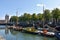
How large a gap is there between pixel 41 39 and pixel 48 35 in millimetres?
5732

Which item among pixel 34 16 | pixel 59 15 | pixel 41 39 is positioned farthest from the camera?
pixel 34 16

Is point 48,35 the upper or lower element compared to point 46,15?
lower

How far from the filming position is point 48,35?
55219mm

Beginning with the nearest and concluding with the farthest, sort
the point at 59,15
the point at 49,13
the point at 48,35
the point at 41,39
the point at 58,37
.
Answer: the point at 58,37 < the point at 41,39 < the point at 48,35 < the point at 59,15 < the point at 49,13

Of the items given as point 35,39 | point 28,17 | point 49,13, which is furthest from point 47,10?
point 35,39

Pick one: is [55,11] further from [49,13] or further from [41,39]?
[41,39]

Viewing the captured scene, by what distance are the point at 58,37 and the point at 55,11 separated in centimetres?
3564

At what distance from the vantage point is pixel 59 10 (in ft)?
265

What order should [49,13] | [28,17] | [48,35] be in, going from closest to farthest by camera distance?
[48,35] → [49,13] → [28,17]

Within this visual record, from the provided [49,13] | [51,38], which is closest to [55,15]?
[49,13]

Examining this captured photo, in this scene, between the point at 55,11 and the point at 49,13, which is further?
the point at 49,13

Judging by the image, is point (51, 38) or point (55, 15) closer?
point (51, 38)

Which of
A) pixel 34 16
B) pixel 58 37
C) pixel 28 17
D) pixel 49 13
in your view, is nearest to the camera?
pixel 58 37

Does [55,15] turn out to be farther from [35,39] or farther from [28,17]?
[28,17]
